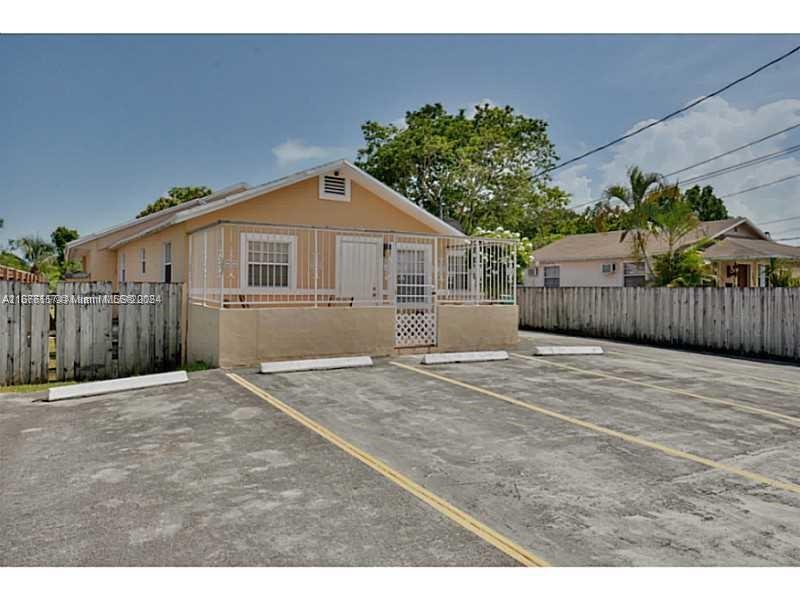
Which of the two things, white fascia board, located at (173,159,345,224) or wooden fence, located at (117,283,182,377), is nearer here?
wooden fence, located at (117,283,182,377)

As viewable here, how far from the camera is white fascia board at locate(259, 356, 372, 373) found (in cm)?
968

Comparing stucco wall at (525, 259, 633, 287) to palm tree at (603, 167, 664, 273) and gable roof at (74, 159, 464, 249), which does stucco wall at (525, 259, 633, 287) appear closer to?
palm tree at (603, 167, 664, 273)

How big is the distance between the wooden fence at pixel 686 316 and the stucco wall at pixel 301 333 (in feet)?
27.8

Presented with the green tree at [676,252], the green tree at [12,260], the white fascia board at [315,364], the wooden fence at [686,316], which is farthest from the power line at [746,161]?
the green tree at [12,260]

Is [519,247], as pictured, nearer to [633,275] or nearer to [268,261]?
[633,275]

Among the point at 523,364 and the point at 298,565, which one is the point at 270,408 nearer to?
the point at 298,565

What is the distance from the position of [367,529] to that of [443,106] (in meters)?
32.9

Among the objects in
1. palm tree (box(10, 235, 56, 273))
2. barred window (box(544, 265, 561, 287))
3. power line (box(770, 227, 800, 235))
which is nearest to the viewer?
barred window (box(544, 265, 561, 287))

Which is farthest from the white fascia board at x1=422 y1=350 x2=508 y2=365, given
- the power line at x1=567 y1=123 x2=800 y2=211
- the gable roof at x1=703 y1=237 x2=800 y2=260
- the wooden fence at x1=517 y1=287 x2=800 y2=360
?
the gable roof at x1=703 y1=237 x2=800 y2=260

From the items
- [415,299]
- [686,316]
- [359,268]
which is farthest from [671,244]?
[359,268]

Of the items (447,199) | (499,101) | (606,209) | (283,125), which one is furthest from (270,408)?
(499,101)

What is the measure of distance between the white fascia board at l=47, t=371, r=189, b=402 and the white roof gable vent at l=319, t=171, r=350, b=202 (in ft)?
20.6

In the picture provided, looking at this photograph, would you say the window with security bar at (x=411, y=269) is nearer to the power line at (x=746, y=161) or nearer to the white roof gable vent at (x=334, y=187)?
the white roof gable vent at (x=334, y=187)

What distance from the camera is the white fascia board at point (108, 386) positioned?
7.87m
